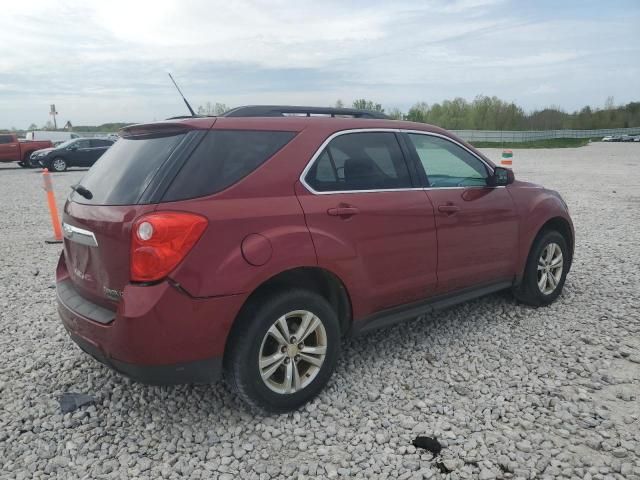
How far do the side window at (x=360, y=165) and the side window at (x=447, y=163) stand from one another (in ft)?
0.81

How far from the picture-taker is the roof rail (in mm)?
3312

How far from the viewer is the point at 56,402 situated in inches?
130

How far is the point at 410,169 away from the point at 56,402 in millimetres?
2832

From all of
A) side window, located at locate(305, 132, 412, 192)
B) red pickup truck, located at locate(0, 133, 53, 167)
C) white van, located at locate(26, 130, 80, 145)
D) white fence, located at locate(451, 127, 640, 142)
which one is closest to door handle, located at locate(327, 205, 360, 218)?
side window, located at locate(305, 132, 412, 192)

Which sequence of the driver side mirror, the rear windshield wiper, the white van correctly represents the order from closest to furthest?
the rear windshield wiper, the driver side mirror, the white van

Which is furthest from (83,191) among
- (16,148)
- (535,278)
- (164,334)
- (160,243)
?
(16,148)

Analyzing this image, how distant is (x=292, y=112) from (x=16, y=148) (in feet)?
83.9

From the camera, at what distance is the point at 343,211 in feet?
10.4

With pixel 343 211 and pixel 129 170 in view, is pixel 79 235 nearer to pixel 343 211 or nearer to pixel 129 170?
pixel 129 170

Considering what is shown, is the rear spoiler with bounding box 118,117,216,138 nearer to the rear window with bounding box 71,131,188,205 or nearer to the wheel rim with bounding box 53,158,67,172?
the rear window with bounding box 71,131,188,205

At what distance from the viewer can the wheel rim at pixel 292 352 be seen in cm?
296

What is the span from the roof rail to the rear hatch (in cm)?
41

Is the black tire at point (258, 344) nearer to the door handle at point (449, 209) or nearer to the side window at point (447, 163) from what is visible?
the door handle at point (449, 209)

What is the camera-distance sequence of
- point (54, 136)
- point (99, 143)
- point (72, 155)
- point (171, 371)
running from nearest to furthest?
point (171, 371)
point (72, 155)
point (99, 143)
point (54, 136)
